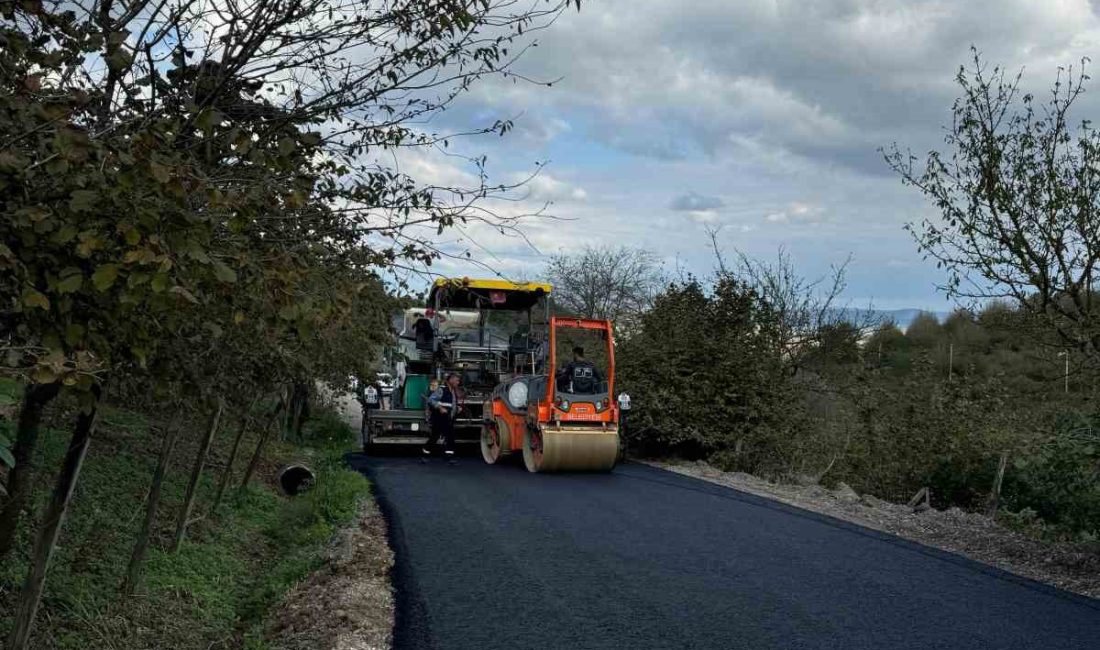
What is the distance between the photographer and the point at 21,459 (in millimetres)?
6773

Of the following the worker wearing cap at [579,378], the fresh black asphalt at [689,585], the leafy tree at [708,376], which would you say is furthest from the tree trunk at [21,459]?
the leafy tree at [708,376]

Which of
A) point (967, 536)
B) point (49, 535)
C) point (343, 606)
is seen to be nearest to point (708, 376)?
point (967, 536)

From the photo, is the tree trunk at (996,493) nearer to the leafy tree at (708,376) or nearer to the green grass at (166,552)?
the leafy tree at (708,376)

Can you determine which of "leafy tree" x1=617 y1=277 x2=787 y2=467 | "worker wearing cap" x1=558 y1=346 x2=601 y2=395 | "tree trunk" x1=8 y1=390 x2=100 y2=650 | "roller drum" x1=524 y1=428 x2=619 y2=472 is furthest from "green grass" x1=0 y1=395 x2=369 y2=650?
"leafy tree" x1=617 y1=277 x2=787 y2=467

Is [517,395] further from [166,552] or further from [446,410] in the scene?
[166,552]

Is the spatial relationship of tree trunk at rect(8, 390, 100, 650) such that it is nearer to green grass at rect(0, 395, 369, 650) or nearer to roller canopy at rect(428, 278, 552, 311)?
green grass at rect(0, 395, 369, 650)

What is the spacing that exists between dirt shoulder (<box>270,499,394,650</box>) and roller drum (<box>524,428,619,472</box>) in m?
5.11

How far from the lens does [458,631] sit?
638 centimetres

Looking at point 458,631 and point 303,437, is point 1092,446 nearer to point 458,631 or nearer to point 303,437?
point 458,631

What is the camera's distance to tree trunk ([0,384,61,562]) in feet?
21.4

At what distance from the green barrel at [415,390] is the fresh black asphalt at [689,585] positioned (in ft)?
27.4

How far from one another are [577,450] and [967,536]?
18.6 feet

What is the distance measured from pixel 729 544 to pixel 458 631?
3683mm

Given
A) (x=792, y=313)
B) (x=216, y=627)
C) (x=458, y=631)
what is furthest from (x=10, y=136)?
(x=792, y=313)
